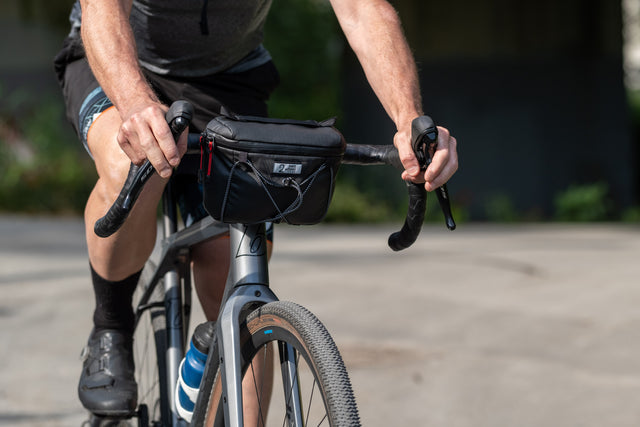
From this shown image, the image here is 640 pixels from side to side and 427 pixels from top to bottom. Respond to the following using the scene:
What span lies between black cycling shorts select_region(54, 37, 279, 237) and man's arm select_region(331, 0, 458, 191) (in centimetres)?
42

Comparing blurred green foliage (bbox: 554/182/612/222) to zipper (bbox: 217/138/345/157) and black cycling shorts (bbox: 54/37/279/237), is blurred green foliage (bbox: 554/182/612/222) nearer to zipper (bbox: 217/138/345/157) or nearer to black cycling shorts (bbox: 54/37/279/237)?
black cycling shorts (bbox: 54/37/279/237)

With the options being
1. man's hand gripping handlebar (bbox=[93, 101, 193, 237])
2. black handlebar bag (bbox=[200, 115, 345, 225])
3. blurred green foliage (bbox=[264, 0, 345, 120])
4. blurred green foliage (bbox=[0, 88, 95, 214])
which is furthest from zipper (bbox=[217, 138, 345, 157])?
blurred green foliage (bbox=[264, 0, 345, 120])

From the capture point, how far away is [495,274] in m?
6.73

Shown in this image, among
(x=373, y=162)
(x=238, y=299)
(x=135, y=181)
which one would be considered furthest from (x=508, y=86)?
(x=135, y=181)

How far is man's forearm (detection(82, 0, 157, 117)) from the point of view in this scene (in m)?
1.64

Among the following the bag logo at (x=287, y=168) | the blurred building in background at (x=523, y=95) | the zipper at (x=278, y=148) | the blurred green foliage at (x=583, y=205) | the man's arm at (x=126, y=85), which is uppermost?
the man's arm at (x=126, y=85)

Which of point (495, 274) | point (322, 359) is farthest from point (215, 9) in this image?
point (495, 274)

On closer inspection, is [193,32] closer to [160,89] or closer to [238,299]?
[160,89]

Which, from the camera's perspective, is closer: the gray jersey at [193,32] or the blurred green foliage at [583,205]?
the gray jersey at [193,32]

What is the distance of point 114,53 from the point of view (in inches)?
67.1

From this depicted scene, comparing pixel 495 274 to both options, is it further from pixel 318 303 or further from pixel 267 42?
pixel 267 42

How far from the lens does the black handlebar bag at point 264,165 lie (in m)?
1.61

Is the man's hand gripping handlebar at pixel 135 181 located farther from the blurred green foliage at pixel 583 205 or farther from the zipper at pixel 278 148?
the blurred green foliage at pixel 583 205

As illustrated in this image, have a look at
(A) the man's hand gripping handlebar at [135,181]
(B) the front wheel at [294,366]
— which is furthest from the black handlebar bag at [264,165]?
(B) the front wheel at [294,366]
